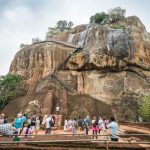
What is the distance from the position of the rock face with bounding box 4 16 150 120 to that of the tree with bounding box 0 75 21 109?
171 centimetres

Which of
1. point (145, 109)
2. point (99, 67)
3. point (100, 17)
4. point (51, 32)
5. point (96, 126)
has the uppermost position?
point (100, 17)

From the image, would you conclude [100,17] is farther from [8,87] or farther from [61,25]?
[8,87]

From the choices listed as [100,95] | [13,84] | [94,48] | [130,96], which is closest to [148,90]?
[130,96]

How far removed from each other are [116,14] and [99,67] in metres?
15.8

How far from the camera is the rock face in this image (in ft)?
123

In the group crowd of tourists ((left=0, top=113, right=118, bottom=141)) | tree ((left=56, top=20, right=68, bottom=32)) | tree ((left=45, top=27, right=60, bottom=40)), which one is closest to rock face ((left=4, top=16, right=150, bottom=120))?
tree ((left=45, top=27, right=60, bottom=40))

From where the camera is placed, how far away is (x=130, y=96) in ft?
124

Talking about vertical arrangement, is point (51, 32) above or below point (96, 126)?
above

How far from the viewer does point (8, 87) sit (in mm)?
36594

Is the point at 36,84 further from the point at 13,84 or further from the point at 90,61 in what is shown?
the point at 90,61

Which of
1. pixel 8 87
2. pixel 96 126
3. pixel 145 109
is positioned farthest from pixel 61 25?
pixel 96 126

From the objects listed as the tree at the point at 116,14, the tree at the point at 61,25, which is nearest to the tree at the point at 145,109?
the tree at the point at 116,14

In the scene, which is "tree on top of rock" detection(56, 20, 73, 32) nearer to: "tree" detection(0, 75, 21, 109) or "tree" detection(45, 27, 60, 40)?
"tree" detection(45, 27, 60, 40)

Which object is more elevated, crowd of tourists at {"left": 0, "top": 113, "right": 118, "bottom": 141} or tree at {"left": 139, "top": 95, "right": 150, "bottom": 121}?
tree at {"left": 139, "top": 95, "right": 150, "bottom": 121}
